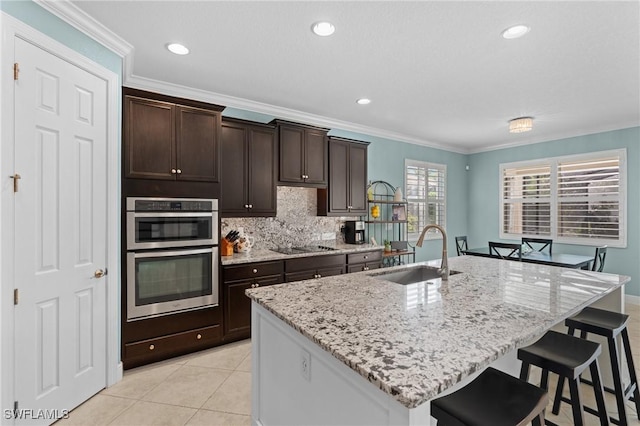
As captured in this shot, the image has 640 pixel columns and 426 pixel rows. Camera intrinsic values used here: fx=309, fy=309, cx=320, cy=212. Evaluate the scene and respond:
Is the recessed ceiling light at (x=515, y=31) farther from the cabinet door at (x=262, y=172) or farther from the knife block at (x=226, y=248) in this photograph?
the knife block at (x=226, y=248)

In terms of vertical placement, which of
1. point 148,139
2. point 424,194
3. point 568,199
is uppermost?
point 148,139

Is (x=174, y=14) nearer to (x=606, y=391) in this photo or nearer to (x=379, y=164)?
(x=379, y=164)

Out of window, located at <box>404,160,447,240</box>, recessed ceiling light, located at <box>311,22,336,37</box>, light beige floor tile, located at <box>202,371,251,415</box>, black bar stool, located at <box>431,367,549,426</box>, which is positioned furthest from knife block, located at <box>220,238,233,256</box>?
window, located at <box>404,160,447,240</box>

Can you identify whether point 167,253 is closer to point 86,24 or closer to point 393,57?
point 86,24

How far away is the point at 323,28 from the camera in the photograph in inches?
88.8

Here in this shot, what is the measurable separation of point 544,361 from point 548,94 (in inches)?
127

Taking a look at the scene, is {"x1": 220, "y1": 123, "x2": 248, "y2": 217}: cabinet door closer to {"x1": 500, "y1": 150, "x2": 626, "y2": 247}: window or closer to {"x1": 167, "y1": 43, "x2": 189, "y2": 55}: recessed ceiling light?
{"x1": 167, "y1": 43, "x2": 189, "y2": 55}: recessed ceiling light

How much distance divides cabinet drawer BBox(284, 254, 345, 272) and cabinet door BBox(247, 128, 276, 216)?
25.6 inches

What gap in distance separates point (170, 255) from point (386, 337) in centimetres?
231

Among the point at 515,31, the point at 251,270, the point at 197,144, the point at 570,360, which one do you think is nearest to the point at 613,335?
the point at 570,360

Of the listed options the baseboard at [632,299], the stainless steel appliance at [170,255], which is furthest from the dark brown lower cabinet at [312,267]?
the baseboard at [632,299]

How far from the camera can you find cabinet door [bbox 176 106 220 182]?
2902 mm

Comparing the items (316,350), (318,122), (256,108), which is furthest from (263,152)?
(316,350)

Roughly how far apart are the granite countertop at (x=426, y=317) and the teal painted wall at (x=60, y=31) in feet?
6.81
